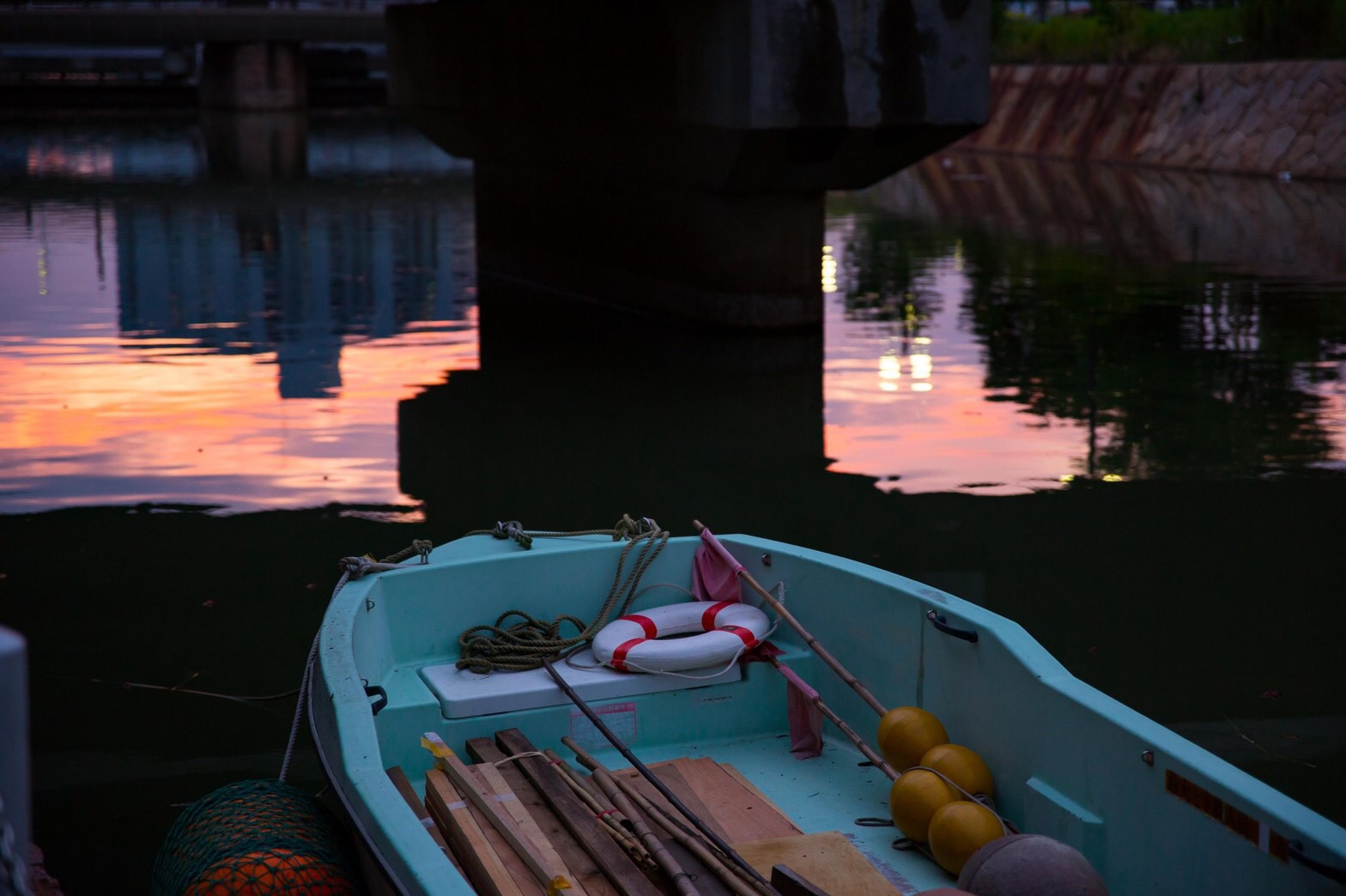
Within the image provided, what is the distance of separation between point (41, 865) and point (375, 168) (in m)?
31.3

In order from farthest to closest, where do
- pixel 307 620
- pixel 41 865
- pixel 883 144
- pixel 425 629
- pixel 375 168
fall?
pixel 375 168 → pixel 883 144 → pixel 307 620 → pixel 425 629 → pixel 41 865

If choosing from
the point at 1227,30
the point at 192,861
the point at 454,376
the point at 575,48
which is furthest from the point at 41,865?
the point at 1227,30

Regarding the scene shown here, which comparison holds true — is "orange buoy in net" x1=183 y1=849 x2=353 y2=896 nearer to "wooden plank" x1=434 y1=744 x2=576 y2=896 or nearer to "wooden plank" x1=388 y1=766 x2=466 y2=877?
"wooden plank" x1=388 y1=766 x2=466 y2=877

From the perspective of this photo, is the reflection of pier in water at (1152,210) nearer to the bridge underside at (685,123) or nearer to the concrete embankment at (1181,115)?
the concrete embankment at (1181,115)

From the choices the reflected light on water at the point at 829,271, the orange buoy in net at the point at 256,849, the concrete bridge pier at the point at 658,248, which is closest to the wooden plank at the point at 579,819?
the orange buoy in net at the point at 256,849

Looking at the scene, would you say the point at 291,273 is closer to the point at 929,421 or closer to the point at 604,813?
the point at 929,421

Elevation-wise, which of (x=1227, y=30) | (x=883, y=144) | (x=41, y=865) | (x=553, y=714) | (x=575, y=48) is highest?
(x=1227, y=30)

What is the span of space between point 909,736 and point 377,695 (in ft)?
5.53

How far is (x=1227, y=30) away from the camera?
102 ft

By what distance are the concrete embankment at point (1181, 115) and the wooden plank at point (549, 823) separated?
25.3 m

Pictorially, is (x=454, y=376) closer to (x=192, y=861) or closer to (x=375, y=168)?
(x=192, y=861)

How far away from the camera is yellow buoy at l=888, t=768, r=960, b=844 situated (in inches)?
175

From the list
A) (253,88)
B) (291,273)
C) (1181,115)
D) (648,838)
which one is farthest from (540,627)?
(253,88)

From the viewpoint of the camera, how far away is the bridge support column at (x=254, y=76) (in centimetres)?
4894
